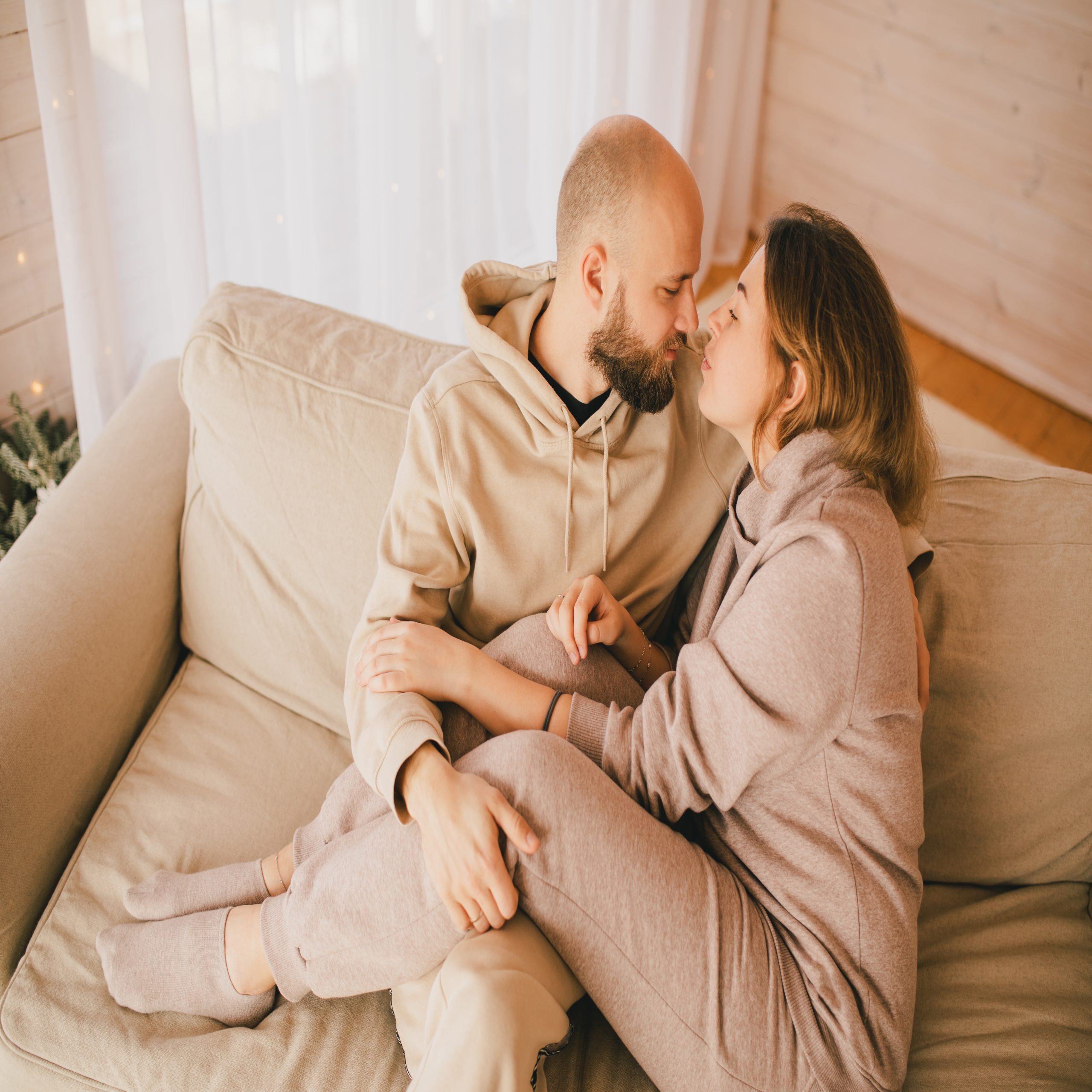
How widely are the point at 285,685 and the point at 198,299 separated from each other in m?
0.94

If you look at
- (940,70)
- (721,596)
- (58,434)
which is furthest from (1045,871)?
(940,70)

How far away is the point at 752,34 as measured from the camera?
3.12 m

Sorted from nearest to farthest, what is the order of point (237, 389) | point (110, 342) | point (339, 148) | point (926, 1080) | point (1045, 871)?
point (926, 1080) → point (1045, 871) → point (237, 389) → point (110, 342) → point (339, 148)

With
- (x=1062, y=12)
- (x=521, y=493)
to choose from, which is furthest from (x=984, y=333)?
(x=521, y=493)

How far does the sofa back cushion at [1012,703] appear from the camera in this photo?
1.22m

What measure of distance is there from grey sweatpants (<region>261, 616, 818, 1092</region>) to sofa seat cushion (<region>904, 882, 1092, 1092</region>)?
0.83 feet

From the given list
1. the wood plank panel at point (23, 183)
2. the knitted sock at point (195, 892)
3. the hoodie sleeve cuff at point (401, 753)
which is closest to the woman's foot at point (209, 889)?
the knitted sock at point (195, 892)

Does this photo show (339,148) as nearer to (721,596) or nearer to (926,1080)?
(721,596)

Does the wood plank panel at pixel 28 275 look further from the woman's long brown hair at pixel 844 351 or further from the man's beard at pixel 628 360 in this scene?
the woman's long brown hair at pixel 844 351

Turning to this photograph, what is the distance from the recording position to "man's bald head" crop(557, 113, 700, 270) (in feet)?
4.13

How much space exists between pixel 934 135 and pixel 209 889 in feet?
9.71

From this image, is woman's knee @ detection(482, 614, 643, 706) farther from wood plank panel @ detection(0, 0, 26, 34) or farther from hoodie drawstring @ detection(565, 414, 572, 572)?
wood plank panel @ detection(0, 0, 26, 34)

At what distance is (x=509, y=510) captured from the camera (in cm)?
132

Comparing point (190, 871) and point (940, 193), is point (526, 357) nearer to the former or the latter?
point (190, 871)
